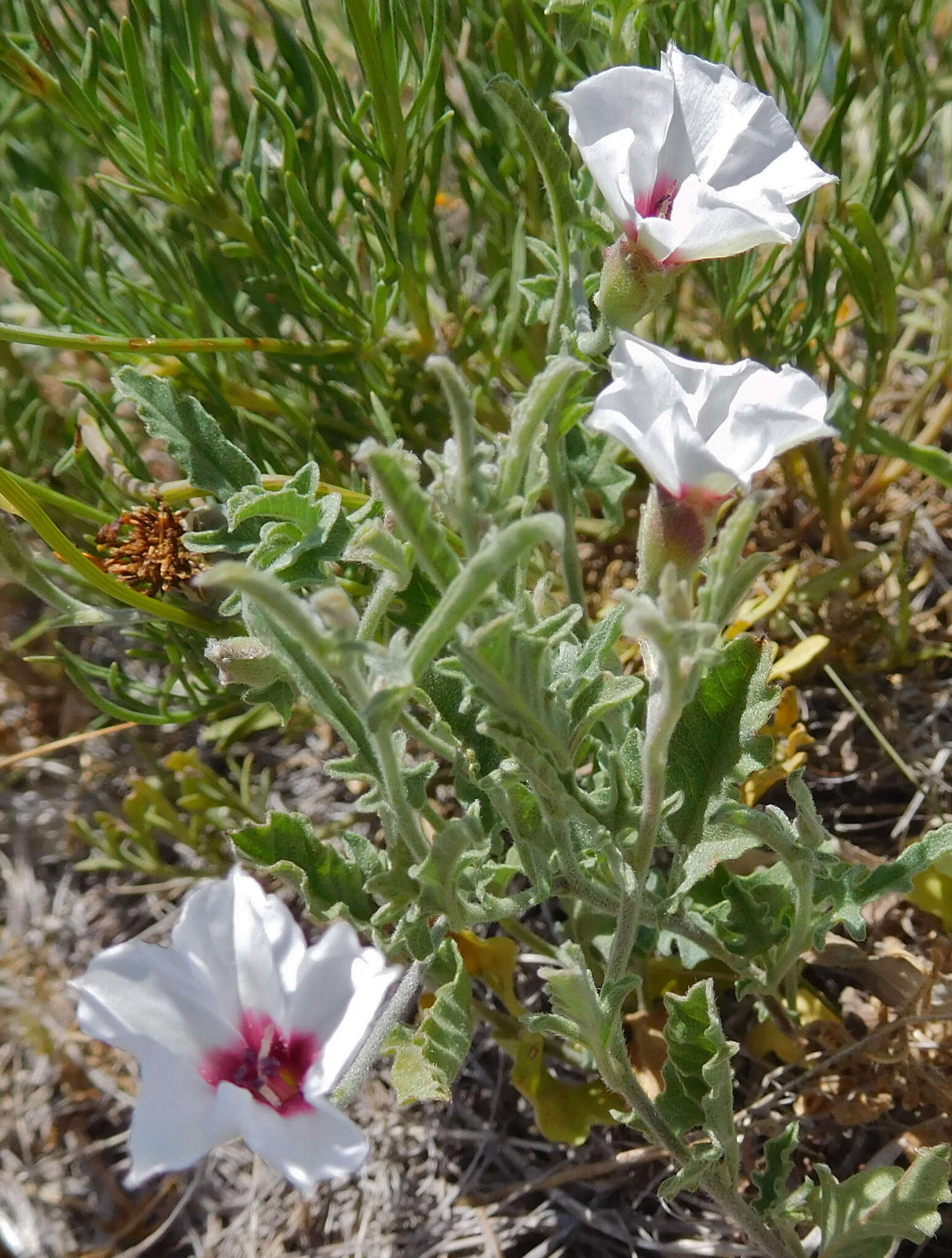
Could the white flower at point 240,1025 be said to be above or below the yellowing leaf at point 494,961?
above

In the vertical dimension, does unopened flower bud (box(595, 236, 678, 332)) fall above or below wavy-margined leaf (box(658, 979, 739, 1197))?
above

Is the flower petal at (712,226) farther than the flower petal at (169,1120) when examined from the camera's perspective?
Yes

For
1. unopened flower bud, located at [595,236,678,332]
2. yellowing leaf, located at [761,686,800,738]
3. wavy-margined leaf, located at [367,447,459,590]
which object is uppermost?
unopened flower bud, located at [595,236,678,332]

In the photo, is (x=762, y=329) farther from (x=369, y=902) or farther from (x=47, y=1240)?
(x=47, y=1240)

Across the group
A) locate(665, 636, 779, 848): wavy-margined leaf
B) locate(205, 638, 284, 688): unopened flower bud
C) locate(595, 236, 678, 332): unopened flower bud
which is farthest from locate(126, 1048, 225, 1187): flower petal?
locate(595, 236, 678, 332): unopened flower bud

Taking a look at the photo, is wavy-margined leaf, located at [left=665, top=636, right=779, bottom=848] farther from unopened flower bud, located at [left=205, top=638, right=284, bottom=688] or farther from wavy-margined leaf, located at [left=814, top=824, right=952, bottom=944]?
unopened flower bud, located at [left=205, top=638, right=284, bottom=688]

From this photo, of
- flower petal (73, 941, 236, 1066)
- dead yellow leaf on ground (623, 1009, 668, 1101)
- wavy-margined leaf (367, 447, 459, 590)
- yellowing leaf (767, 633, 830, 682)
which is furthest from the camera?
yellowing leaf (767, 633, 830, 682)

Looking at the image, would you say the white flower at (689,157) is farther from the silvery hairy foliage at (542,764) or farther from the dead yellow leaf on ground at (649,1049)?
the dead yellow leaf on ground at (649,1049)

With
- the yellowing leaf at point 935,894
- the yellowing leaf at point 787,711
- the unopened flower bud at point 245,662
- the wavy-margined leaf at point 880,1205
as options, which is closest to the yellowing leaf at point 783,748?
the yellowing leaf at point 787,711
